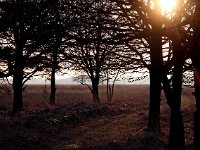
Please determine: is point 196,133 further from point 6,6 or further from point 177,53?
point 6,6

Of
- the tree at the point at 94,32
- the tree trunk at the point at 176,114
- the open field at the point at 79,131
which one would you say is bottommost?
the open field at the point at 79,131

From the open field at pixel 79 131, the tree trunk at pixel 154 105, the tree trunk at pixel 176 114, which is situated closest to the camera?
the tree trunk at pixel 176 114

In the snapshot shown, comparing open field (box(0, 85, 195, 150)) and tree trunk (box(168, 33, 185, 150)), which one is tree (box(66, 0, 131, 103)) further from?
open field (box(0, 85, 195, 150))

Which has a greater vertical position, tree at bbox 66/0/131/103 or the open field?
tree at bbox 66/0/131/103

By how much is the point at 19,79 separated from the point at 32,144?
1192 centimetres

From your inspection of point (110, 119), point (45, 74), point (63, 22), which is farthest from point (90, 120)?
point (63, 22)

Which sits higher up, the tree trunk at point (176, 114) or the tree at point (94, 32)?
the tree at point (94, 32)

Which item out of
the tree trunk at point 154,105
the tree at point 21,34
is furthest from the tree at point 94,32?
the tree trunk at point 154,105

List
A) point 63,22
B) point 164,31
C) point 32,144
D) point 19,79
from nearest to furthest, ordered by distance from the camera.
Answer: point 63,22
point 164,31
point 32,144
point 19,79

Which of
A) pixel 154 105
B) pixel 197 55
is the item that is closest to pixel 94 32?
pixel 197 55

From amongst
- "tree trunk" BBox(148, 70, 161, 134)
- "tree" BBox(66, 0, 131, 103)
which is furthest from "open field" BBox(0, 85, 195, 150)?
"tree" BBox(66, 0, 131, 103)

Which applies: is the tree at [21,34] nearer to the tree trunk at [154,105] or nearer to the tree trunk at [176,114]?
the tree trunk at [176,114]

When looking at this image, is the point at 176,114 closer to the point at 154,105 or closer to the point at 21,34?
the point at 21,34

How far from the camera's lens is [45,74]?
3344 centimetres
